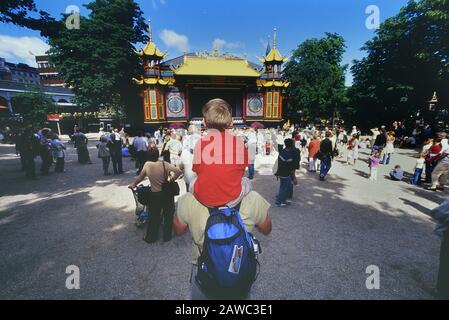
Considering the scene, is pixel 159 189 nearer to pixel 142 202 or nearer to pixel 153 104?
pixel 142 202

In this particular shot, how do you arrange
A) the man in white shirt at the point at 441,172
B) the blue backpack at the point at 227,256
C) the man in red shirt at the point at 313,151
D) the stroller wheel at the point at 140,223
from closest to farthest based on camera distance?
the blue backpack at the point at 227,256 → the stroller wheel at the point at 140,223 → the man in white shirt at the point at 441,172 → the man in red shirt at the point at 313,151

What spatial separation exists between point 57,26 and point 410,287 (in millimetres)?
14405

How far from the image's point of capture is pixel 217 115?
6.36 ft

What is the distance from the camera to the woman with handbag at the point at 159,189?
13.2ft

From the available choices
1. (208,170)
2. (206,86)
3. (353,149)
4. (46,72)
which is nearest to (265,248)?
(208,170)

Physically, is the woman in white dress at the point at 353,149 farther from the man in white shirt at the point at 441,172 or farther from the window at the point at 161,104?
the window at the point at 161,104

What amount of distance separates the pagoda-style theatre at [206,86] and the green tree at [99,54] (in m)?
4.42

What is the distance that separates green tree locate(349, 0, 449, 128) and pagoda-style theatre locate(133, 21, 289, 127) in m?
10.5

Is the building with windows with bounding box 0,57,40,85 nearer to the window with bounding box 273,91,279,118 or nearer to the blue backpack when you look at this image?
the window with bounding box 273,91,279,118

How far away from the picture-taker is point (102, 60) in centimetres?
2530

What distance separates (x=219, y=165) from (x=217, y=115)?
45 centimetres

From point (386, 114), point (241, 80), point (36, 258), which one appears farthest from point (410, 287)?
point (386, 114)

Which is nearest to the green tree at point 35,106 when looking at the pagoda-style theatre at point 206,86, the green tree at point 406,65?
the pagoda-style theatre at point 206,86

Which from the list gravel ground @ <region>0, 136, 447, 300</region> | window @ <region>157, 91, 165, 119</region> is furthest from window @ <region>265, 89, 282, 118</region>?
gravel ground @ <region>0, 136, 447, 300</region>
